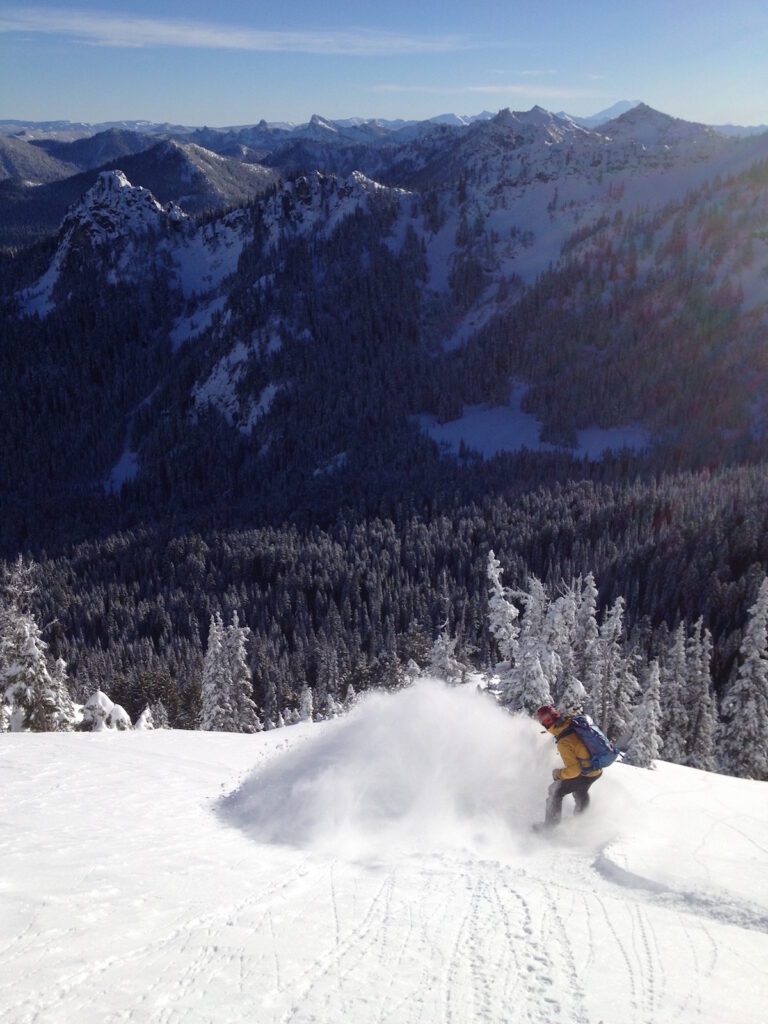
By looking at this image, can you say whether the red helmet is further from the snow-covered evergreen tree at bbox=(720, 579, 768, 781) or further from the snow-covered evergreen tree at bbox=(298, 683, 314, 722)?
the snow-covered evergreen tree at bbox=(298, 683, 314, 722)

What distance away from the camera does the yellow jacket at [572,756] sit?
12.6m

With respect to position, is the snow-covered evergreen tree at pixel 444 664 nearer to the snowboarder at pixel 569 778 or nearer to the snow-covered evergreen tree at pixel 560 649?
the snow-covered evergreen tree at pixel 560 649

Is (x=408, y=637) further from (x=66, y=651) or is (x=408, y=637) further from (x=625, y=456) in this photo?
(x=625, y=456)

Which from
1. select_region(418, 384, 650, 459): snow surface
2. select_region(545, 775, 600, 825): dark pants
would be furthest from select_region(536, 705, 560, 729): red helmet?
select_region(418, 384, 650, 459): snow surface

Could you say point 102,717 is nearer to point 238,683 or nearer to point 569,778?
point 238,683

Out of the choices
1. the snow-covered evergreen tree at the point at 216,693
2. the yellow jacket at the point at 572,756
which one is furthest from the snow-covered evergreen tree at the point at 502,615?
the snow-covered evergreen tree at the point at 216,693

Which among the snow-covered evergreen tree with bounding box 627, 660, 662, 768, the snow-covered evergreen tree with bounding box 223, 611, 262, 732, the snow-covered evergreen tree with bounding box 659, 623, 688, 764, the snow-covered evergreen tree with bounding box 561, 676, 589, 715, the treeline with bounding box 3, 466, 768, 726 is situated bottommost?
the treeline with bounding box 3, 466, 768, 726

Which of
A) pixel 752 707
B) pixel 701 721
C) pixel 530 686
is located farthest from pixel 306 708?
pixel 752 707

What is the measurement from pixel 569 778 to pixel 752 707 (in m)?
34.0

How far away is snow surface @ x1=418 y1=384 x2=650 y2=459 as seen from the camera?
16912 cm

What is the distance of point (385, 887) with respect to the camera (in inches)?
385

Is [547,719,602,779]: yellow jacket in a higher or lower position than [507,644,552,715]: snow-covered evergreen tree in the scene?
higher

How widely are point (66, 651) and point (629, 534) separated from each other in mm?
92432

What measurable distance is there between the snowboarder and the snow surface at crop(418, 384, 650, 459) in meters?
160
